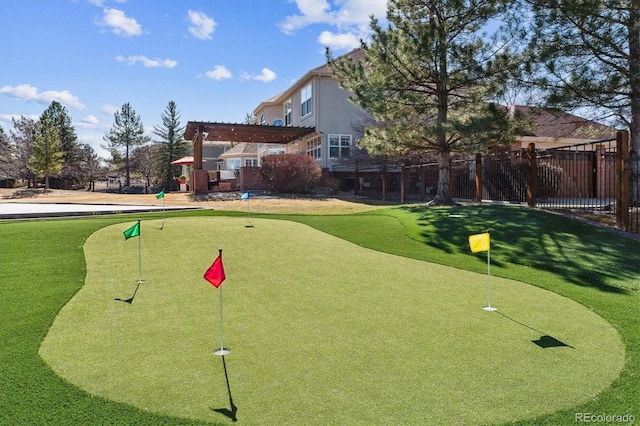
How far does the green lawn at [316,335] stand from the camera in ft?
9.53

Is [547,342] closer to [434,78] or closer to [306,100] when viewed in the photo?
[434,78]

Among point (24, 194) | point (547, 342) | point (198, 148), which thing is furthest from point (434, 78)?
point (24, 194)

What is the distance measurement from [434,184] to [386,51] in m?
9.85

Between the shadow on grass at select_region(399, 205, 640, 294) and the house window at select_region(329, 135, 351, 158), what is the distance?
15.9m

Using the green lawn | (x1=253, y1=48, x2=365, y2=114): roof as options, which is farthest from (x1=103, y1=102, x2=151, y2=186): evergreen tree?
the green lawn

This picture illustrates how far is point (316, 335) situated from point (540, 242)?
641 centimetres

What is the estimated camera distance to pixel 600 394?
3.06 m

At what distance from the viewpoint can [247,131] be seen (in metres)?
26.6

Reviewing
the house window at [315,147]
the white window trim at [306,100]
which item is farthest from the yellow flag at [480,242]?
the white window trim at [306,100]

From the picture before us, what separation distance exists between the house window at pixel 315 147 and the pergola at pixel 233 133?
0.70 metres

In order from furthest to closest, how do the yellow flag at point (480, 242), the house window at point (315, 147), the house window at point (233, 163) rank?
the house window at point (233, 163) → the house window at point (315, 147) → the yellow flag at point (480, 242)

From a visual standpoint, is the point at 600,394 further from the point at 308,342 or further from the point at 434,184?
the point at 434,184

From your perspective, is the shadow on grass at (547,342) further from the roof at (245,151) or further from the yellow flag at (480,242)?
the roof at (245,151)

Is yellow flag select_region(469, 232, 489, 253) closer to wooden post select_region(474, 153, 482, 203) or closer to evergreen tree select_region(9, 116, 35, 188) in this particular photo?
wooden post select_region(474, 153, 482, 203)
